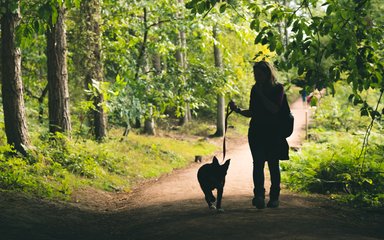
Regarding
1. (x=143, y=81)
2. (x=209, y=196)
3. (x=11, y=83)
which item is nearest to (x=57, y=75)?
(x=11, y=83)

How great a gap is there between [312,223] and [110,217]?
3.71 metres

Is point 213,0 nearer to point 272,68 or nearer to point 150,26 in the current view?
point 272,68

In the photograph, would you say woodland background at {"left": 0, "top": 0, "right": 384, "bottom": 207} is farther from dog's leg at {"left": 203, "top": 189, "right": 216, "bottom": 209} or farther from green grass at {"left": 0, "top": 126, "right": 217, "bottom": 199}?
dog's leg at {"left": 203, "top": 189, "right": 216, "bottom": 209}

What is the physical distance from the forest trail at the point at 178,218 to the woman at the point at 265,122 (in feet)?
2.30

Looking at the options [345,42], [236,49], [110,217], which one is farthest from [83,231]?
[236,49]

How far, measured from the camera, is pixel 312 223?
6.29 meters

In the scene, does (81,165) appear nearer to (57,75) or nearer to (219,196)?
(57,75)

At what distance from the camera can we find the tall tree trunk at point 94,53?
14.9 metres

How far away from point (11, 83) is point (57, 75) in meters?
2.28

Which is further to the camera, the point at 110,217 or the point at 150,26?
the point at 150,26

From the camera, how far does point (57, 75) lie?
1249 centimetres

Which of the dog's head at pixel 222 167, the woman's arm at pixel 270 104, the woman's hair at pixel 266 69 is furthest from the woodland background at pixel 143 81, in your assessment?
the dog's head at pixel 222 167

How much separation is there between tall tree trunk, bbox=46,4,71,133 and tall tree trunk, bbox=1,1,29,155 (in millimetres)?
1930

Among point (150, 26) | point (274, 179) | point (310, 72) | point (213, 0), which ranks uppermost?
point (150, 26)
